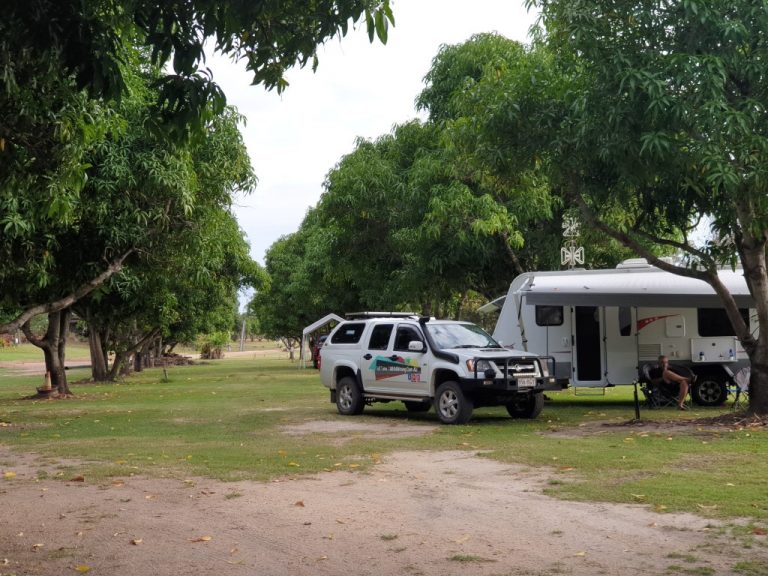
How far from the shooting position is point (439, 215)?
2688 centimetres

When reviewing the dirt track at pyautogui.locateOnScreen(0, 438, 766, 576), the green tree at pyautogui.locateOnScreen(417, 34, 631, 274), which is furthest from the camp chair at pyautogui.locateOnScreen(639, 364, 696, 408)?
the dirt track at pyautogui.locateOnScreen(0, 438, 766, 576)

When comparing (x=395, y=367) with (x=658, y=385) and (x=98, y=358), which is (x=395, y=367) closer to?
(x=658, y=385)

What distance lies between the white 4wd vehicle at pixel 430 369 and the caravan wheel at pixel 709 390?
4872mm

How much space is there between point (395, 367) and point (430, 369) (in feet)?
3.30

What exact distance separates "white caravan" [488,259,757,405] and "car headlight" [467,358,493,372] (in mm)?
4288

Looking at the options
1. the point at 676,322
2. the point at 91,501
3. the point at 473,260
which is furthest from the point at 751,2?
the point at 473,260

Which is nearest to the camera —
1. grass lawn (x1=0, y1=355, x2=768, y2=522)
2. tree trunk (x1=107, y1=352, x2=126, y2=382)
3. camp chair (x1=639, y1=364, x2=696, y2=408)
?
grass lawn (x1=0, y1=355, x2=768, y2=522)

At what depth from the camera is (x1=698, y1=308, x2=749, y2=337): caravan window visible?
21.3 meters

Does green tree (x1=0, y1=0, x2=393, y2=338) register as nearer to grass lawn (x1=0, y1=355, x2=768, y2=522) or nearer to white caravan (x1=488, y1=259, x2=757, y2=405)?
grass lawn (x1=0, y1=355, x2=768, y2=522)

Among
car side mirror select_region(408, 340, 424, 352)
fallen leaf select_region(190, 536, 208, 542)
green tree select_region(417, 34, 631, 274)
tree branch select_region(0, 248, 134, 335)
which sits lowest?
fallen leaf select_region(190, 536, 208, 542)

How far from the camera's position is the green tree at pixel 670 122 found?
13.3 meters

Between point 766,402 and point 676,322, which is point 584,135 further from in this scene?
point 676,322

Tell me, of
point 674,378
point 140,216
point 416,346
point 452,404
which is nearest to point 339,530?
point 452,404

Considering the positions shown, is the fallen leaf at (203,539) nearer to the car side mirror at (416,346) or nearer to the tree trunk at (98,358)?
the car side mirror at (416,346)
